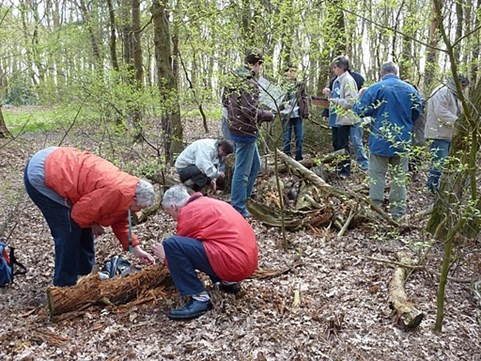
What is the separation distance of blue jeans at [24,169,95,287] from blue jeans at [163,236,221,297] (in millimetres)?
975

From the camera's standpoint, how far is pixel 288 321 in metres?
3.40

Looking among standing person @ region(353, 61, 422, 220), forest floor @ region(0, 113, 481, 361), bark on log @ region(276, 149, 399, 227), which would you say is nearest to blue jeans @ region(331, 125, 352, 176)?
bark on log @ region(276, 149, 399, 227)

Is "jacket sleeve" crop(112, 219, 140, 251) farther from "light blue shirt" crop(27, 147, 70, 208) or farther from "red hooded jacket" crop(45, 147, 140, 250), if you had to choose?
"light blue shirt" crop(27, 147, 70, 208)

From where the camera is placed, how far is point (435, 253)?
4500 mm

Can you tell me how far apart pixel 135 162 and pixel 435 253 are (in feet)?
14.1

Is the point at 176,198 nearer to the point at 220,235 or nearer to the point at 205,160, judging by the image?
the point at 220,235

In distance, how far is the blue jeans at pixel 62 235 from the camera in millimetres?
3750

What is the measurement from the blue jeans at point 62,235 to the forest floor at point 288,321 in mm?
315

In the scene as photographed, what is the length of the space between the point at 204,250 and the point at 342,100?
3960mm

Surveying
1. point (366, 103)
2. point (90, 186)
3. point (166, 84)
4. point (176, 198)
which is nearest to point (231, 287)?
point (176, 198)

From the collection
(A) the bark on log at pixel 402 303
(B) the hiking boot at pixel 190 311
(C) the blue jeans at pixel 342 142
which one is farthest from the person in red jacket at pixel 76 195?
(C) the blue jeans at pixel 342 142

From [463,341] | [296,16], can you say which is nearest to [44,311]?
[463,341]

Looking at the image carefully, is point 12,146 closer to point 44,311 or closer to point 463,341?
point 44,311

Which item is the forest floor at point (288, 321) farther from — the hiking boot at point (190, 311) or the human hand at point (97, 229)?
the human hand at point (97, 229)
